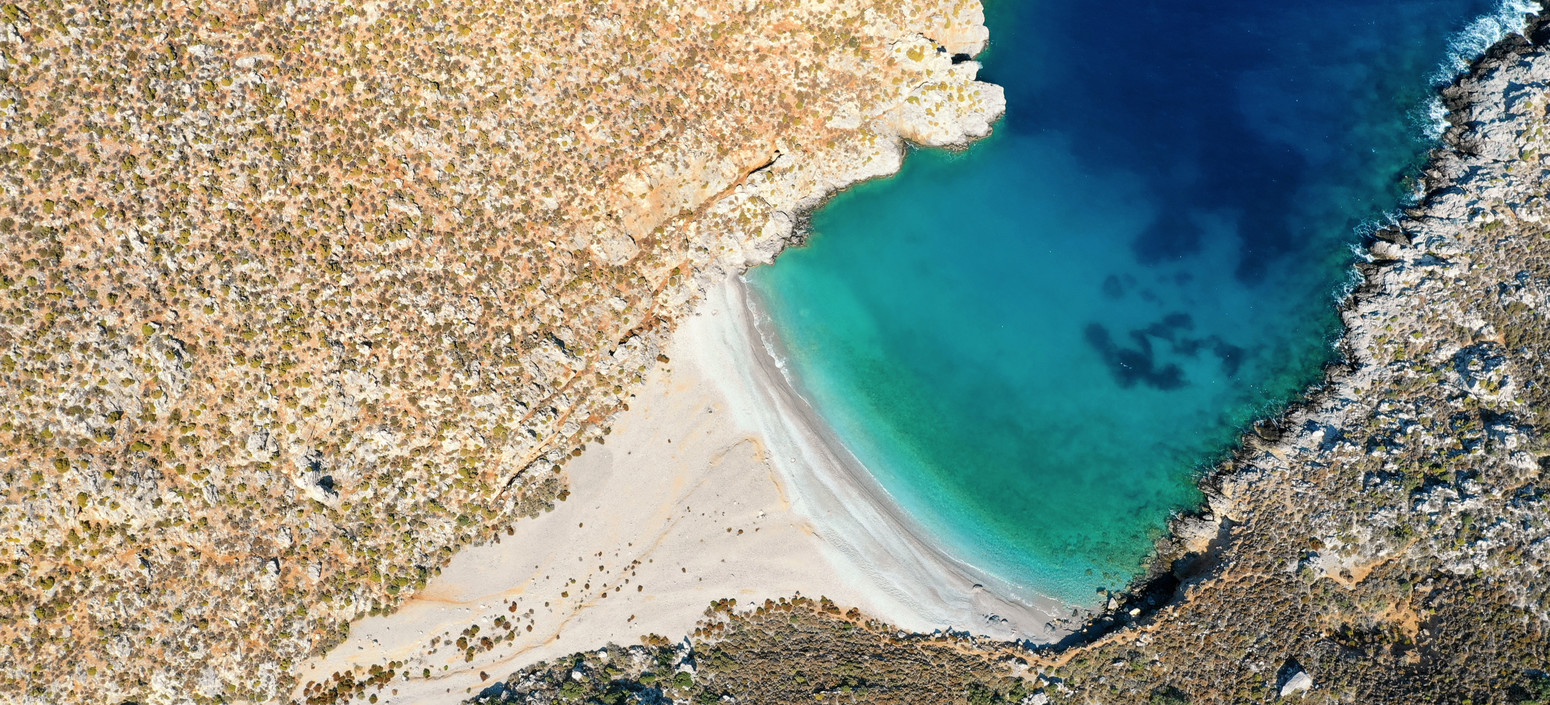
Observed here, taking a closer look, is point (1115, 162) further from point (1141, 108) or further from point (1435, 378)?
point (1435, 378)

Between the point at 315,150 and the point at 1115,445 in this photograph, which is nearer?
the point at 315,150

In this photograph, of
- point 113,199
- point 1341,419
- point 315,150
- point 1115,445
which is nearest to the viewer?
point 113,199

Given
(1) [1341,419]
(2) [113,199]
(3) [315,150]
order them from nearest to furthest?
(2) [113,199]
(3) [315,150]
(1) [1341,419]

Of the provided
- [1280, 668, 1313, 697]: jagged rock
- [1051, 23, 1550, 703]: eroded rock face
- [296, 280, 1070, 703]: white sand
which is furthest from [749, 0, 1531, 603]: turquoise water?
[1280, 668, 1313, 697]: jagged rock

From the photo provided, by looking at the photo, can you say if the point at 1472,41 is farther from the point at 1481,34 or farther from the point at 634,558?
the point at 634,558

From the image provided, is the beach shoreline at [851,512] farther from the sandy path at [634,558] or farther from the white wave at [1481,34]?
the white wave at [1481,34]

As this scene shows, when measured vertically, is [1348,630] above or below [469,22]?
below

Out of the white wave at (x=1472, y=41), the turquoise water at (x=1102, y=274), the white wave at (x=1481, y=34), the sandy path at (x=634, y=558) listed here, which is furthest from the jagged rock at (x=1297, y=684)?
the white wave at (x=1481, y=34)

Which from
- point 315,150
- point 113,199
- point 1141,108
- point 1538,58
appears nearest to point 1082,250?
point 1141,108
